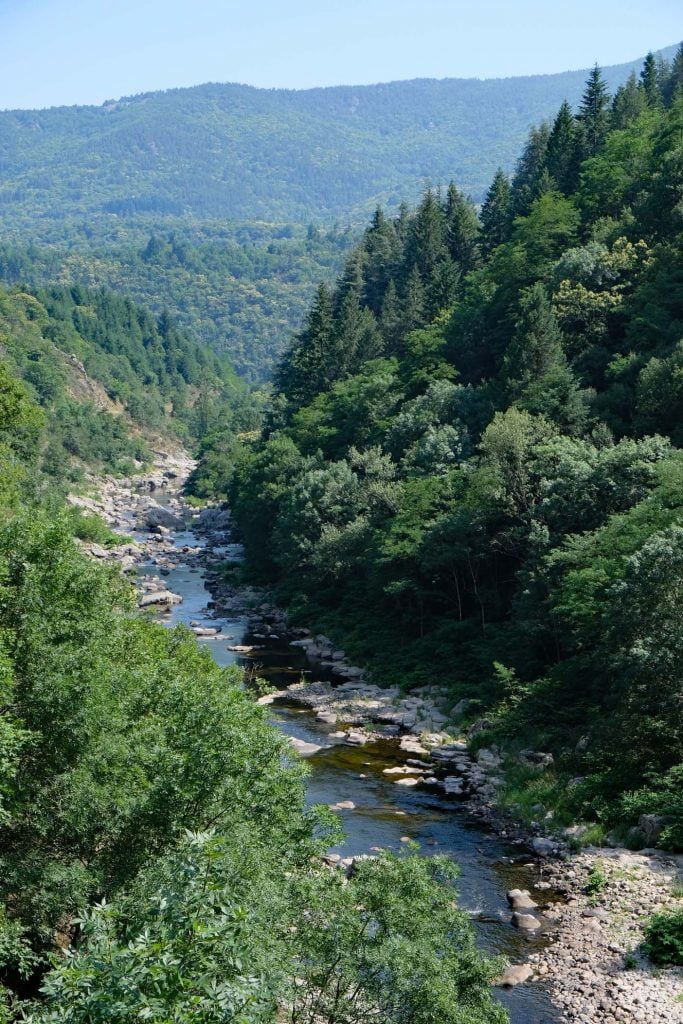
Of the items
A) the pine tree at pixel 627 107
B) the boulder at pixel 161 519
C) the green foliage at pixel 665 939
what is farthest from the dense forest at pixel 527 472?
the boulder at pixel 161 519

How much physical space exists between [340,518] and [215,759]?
4728 centimetres

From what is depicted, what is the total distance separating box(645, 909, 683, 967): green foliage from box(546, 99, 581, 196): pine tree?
72.7 meters

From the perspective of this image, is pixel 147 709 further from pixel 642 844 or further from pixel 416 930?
pixel 642 844

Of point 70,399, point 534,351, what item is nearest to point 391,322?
point 534,351

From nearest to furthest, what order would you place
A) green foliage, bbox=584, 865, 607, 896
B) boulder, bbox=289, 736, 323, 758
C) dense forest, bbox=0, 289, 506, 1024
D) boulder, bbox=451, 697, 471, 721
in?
dense forest, bbox=0, 289, 506, 1024, green foliage, bbox=584, 865, 607, 896, boulder, bbox=289, 736, 323, 758, boulder, bbox=451, 697, 471, 721

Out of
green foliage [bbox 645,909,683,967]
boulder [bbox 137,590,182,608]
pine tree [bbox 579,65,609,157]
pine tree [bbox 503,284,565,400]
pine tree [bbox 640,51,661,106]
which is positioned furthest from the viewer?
pine tree [bbox 640,51,661,106]

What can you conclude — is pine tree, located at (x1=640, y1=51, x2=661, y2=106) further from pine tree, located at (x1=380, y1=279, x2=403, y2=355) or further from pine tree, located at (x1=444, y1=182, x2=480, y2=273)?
pine tree, located at (x1=380, y1=279, x2=403, y2=355)

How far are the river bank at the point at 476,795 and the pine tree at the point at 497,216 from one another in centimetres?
4229

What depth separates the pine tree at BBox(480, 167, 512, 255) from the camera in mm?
98625

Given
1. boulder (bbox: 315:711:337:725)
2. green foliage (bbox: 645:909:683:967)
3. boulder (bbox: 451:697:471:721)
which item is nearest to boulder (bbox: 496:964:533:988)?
green foliage (bbox: 645:909:683:967)

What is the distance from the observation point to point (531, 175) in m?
106

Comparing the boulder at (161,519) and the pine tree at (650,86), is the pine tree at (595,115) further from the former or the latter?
the boulder at (161,519)

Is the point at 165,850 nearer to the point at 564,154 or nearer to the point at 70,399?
the point at 564,154

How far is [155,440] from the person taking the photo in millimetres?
191250
